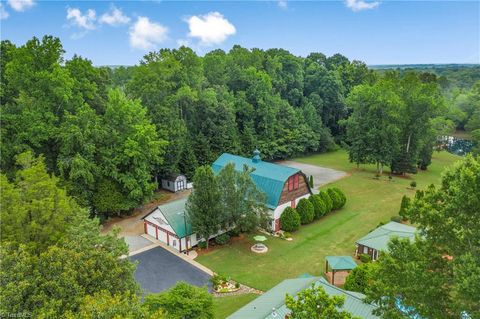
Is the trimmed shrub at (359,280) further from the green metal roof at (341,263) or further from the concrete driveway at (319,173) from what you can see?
the concrete driveway at (319,173)

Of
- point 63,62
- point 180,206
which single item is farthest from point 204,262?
point 63,62

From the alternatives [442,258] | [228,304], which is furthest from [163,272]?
[442,258]

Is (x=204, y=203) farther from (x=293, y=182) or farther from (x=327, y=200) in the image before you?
(x=327, y=200)

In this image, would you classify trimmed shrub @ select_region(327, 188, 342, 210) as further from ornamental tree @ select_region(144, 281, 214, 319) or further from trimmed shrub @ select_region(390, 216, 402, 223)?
ornamental tree @ select_region(144, 281, 214, 319)

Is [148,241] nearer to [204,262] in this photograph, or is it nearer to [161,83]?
[204,262]

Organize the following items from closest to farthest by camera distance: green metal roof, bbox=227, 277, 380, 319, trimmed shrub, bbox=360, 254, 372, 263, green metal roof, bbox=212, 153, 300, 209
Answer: green metal roof, bbox=227, 277, 380, 319 → trimmed shrub, bbox=360, 254, 372, 263 → green metal roof, bbox=212, 153, 300, 209

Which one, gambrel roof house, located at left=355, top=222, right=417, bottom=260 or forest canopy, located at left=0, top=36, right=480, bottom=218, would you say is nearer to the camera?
gambrel roof house, located at left=355, top=222, right=417, bottom=260

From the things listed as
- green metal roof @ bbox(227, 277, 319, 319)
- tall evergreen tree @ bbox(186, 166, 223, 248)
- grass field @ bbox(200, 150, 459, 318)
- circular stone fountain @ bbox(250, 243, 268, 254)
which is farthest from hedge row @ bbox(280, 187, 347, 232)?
green metal roof @ bbox(227, 277, 319, 319)
